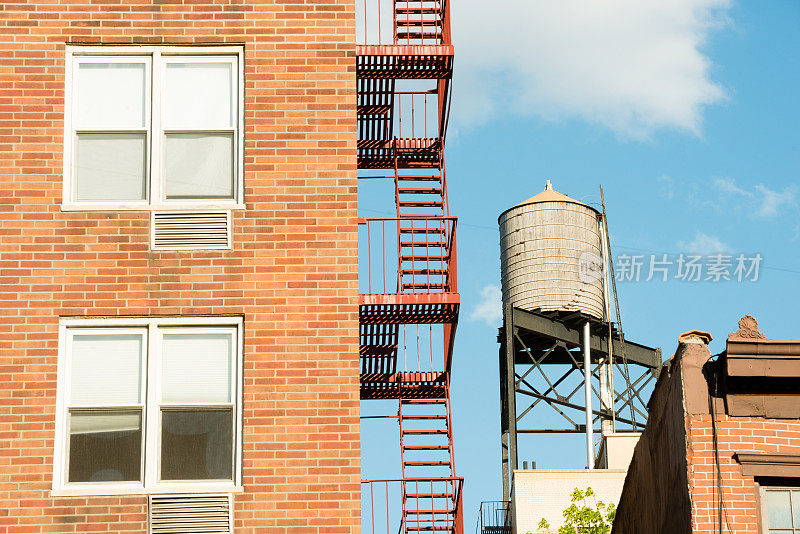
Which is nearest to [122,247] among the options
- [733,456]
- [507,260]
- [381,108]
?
[733,456]

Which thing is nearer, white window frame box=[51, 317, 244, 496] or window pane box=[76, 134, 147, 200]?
white window frame box=[51, 317, 244, 496]

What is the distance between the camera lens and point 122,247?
1288 centimetres

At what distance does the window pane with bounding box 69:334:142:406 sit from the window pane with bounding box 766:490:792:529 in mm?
6003

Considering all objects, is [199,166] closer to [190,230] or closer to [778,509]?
[190,230]

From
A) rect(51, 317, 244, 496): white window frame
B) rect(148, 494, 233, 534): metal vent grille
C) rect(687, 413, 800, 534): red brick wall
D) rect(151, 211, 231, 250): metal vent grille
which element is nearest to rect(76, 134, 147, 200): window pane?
rect(151, 211, 231, 250): metal vent grille

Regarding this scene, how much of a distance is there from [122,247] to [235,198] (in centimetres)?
122

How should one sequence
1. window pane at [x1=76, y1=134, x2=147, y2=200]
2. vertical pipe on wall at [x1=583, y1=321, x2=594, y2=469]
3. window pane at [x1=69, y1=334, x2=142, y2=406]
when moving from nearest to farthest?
window pane at [x1=69, y1=334, x2=142, y2=406] < window pane at [x1=76, y1=134, x2=147, y2=200] < vertical pipe on wall at [x1=583, y1=321, x2=594, y2=469]

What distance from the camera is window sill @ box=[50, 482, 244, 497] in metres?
12.1

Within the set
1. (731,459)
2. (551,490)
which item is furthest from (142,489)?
(551,490)

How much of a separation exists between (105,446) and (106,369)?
2.43ft

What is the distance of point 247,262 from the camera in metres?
12.9

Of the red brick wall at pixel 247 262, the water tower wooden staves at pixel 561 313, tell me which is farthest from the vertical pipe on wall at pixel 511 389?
the red brick wall at pixel 247 262

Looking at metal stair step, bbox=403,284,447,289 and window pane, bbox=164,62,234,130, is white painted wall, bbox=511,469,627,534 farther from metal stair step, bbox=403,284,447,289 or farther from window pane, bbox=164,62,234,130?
window pane, bbox=164,62,234,130

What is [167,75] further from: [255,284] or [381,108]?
[381,108]
